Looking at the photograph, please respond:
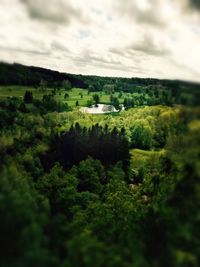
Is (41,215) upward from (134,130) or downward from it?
upward

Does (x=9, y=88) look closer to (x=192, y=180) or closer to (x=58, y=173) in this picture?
(x=58, y=173)

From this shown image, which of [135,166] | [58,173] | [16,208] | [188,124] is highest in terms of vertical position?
[188,124]

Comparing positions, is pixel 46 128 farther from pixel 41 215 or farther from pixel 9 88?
pixel 41 215

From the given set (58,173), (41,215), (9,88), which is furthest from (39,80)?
(41,215)

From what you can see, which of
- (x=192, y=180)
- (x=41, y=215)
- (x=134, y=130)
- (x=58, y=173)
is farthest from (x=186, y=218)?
(x=134, y=130)

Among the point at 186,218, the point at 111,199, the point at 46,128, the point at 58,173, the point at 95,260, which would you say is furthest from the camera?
the point at 46,128

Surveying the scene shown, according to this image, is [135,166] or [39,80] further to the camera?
[39,80]

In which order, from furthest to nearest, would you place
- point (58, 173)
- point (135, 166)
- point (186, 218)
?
point (135, 166) → point (58, 173) → point (186, 218)
